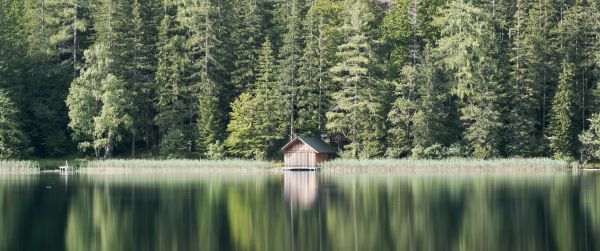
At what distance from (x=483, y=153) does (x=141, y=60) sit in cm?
3295

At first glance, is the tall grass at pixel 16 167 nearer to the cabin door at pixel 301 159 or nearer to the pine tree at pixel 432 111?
the cabin door at pixel 301 159

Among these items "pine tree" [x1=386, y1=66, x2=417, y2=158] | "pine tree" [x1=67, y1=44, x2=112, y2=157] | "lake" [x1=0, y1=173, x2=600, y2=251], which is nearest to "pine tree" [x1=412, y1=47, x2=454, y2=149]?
"pine tree" [x1=386, y1=66, x2=417, y2=158]

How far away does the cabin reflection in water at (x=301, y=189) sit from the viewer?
43.8 metres

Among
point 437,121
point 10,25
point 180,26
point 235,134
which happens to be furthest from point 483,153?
point 10,25

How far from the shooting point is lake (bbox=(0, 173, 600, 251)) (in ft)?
98.5

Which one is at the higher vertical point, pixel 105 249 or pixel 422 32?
pixel 422 32

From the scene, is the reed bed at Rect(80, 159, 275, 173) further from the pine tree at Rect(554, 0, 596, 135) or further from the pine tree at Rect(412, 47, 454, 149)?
the pine tree at Rect(554, 0, 596, 135)

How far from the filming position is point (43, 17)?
89.1m

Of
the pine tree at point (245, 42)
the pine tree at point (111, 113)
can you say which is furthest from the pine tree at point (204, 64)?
the pine tree at point (111, 113)

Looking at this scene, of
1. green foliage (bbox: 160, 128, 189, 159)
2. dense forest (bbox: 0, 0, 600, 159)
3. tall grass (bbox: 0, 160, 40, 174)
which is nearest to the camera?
tall grass (bbox: 0, 160, 40, 174)

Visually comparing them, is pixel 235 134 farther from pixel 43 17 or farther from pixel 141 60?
pixel 43 17

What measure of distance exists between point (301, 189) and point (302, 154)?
25.8 meters

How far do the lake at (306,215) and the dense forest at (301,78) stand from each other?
20526 mm

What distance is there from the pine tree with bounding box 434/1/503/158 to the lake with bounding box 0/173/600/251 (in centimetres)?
1749
